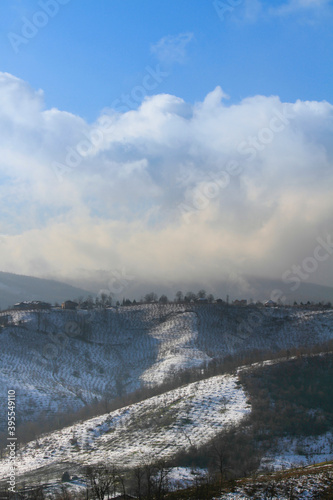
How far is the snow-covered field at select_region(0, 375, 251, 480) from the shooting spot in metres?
54.0

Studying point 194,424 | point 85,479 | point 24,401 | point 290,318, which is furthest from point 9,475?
point 290,318

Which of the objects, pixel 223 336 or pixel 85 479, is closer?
pixel 85 479

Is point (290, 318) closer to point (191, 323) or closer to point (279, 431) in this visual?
point (191, 323)

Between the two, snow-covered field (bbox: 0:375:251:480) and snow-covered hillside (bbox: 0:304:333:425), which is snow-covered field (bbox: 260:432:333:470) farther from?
snow-covered hillside (bbox: 0:304:333:425)

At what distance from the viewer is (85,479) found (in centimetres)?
4453

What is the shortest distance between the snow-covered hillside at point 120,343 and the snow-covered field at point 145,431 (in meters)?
23.2

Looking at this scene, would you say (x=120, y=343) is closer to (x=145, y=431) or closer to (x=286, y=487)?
(x=145, y=431)

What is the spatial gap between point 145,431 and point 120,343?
69294mm

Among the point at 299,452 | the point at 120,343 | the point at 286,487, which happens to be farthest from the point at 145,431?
the point at 120,343

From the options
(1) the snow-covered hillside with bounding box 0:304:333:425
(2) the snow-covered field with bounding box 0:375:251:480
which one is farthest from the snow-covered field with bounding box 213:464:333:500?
(1) the snow-covered hillside with bounding box 0:304:333:425

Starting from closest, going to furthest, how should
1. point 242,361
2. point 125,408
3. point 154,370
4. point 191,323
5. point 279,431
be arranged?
point 279,431 → point 125,408 → point 242,361 → point 154,370 → point 191,323

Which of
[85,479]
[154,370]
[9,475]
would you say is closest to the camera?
[85,479]

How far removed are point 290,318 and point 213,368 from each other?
53.6m

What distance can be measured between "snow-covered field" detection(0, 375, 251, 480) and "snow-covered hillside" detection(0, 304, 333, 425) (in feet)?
76.0
